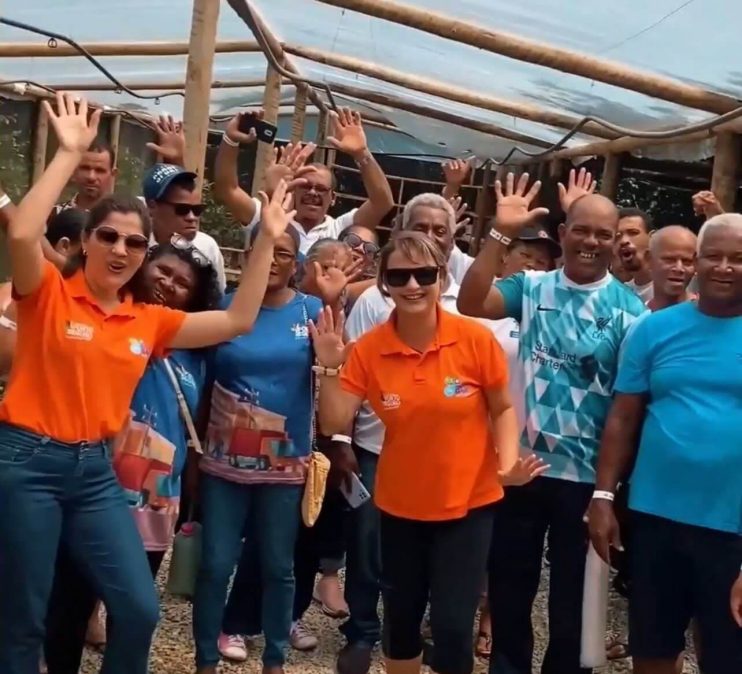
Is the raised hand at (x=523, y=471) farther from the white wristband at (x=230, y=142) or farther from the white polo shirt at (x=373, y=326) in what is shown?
the white wristband at (x=230, y=142)

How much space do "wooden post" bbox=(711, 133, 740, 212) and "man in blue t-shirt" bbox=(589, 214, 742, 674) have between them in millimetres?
4427

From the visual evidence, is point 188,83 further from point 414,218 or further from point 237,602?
point 237,602

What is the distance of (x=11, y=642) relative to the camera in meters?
2.84

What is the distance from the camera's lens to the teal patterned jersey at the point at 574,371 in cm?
340

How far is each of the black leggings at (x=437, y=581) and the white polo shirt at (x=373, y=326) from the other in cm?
59

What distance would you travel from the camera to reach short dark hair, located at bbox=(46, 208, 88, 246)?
154 inches

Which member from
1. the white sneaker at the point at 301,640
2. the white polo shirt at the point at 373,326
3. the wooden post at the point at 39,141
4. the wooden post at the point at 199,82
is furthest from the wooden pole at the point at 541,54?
the wooden post at the point at 39,141

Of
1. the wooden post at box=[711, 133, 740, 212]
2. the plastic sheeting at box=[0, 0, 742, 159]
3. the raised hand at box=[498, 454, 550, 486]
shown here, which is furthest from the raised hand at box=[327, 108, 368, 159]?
the wooden post at box=[711, 133, 740, 212]

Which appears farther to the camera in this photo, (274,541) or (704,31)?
(704,31)

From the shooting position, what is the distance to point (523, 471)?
125 inches

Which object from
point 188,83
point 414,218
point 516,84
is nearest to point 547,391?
point 414,218

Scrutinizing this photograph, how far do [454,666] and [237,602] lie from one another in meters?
1.05

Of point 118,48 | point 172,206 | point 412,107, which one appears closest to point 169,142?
point 172,206

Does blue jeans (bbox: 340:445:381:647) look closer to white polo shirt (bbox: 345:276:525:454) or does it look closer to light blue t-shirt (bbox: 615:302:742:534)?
white polo shirt (bbox: 345:276:525:454)
